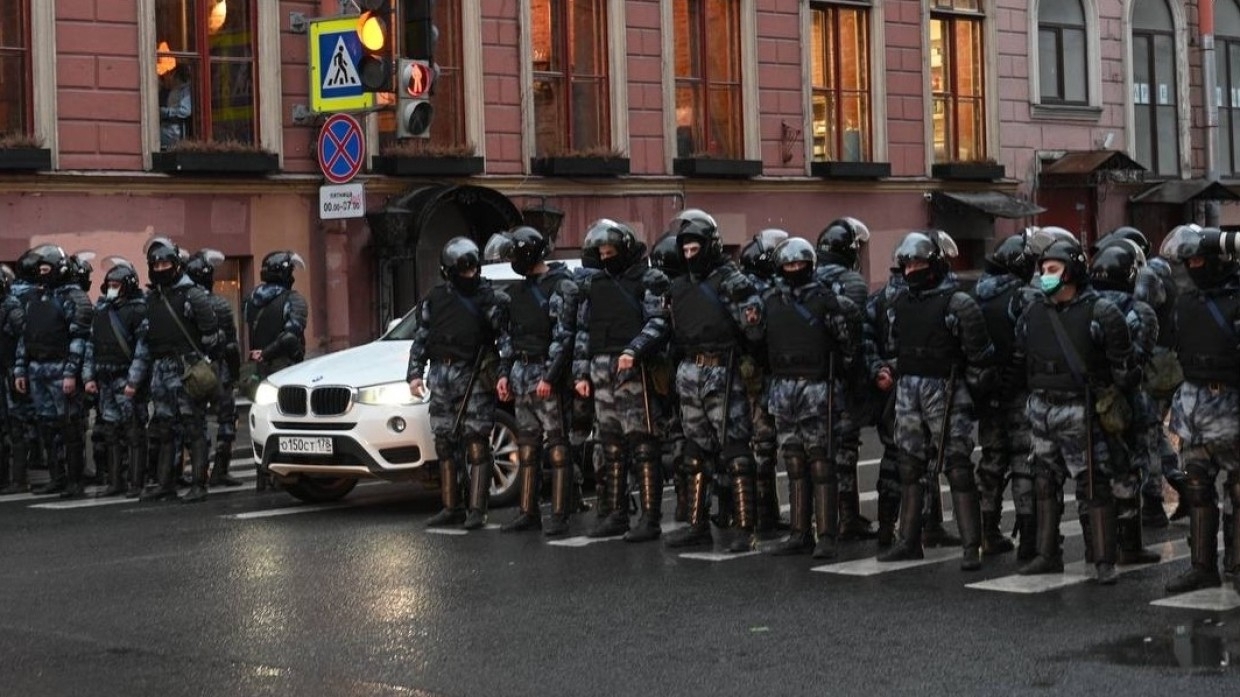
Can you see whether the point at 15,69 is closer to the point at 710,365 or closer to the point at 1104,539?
the point at 710,365

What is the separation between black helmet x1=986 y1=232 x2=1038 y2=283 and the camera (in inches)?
484

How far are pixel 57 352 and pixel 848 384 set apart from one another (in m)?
7.13

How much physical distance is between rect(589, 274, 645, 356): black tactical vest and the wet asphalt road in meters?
1.20

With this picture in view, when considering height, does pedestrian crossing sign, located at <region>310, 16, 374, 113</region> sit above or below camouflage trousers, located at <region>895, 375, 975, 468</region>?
above

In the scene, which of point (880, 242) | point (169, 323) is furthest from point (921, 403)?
point (880, 242)

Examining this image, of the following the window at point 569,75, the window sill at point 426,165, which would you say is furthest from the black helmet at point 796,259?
the window at point 569,75

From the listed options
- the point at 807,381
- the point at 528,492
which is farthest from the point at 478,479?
the point at 807,381

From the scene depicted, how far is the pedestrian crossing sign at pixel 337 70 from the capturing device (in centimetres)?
1925

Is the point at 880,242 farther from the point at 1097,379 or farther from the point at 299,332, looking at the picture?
the point at 1097,379

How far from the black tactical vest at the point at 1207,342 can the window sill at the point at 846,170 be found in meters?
20.4

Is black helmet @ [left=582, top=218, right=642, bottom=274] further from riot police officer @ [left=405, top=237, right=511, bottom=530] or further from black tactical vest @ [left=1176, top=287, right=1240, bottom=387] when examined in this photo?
black tactical vest @ [left=1176, top=287, right=1240, bottom=387]

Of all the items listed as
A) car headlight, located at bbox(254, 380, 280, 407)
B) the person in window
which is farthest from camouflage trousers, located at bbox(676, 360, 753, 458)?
the person in window

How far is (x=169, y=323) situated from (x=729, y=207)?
48.0ft

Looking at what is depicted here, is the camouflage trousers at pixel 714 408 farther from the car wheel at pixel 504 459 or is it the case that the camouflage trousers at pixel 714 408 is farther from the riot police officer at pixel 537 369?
the car wheel at pixel 504 459
